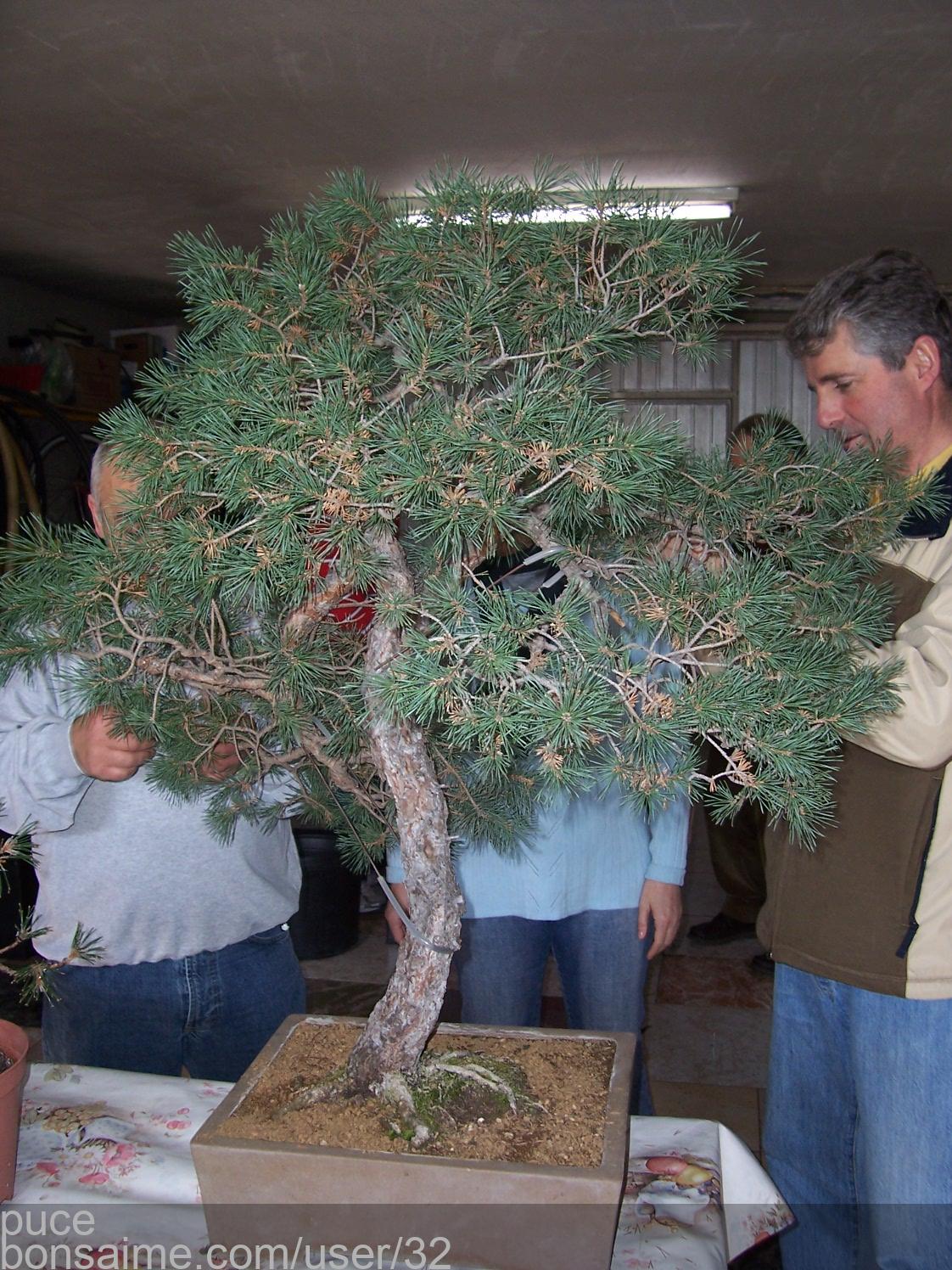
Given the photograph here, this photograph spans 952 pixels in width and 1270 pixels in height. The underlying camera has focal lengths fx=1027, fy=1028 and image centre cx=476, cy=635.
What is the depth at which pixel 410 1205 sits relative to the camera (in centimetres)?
83

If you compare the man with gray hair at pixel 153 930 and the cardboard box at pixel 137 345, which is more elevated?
the cardboard box at pixel 137 345

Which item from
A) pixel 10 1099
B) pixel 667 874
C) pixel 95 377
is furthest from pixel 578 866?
pixel 95 377

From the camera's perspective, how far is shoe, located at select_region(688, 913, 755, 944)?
3.40 metres

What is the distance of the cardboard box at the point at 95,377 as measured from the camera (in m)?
5.08

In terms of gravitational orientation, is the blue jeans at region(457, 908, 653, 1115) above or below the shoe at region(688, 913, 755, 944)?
above

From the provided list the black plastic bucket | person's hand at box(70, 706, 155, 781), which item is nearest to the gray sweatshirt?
person's hand at box(70, 706, 155, 781)

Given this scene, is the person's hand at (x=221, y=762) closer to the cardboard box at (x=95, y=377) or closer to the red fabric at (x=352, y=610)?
the red fabric at (x=352, y=610)

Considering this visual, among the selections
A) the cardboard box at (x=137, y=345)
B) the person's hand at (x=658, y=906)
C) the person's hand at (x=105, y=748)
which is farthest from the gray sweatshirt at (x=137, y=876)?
the cardboard box at (x=137, y=345)

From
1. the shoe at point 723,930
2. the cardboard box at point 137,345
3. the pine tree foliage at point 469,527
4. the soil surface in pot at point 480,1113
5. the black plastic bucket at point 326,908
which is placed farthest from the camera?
the cardboard box at point 137,345

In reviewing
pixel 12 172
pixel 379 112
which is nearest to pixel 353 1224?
pixel 379 112

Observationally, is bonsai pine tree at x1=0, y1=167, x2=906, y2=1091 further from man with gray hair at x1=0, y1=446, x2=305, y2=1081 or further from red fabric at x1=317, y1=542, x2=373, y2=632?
man with gray hair at x1=0, y1=446, x2=305, y2=1081

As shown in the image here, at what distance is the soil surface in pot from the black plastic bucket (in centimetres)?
205

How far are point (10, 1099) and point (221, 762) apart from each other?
1.15 ft

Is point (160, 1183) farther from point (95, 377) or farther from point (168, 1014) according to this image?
point (95, 377)
